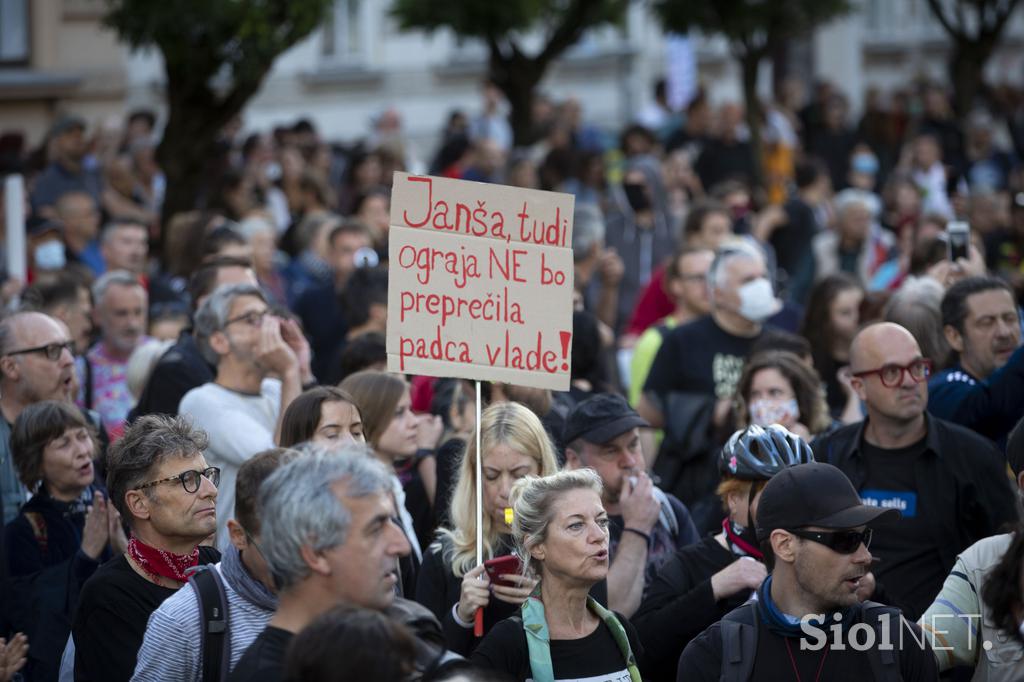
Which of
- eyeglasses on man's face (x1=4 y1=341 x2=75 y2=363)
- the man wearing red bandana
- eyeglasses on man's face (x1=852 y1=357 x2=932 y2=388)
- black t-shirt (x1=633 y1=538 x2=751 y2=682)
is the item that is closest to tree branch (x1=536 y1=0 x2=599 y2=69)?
eyeglasses on man's face (x1=4 y1=341 x2=75 y2=363)

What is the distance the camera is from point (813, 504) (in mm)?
4461

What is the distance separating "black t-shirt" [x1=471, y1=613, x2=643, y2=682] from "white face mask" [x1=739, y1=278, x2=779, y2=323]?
145 inches

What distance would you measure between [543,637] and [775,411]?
2.39 m

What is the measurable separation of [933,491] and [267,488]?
293 centimetres

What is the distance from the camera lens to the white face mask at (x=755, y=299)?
26.6 feet

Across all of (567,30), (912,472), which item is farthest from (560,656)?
(567,30)

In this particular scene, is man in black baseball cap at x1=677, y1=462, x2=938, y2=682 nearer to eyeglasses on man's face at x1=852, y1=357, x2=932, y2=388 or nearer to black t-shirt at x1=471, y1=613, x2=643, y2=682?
black t-shirt at x1=471, y1=613, x2=643, y2=682

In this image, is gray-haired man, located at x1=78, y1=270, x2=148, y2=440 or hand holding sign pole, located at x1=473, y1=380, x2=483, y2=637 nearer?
hand holding sign pole, located at x1=473, y1=380, x2=483, y2=637

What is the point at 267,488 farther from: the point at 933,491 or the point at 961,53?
the point at 961,53

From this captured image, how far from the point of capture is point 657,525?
5.86m

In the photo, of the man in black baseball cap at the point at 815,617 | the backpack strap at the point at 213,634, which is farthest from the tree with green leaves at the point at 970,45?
the backpack strap at the point at 213,634

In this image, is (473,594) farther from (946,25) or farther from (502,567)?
(946,25)

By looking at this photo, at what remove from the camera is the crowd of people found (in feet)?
14.4

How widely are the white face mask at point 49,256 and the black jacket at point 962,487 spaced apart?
678 cm
